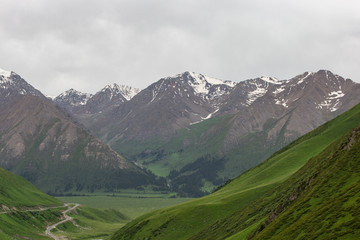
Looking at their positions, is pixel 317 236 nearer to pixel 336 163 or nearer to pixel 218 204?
pixel 336 163

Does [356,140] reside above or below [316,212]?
above

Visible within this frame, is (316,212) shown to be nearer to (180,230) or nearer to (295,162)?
(180,230)

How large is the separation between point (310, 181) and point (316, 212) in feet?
89.1

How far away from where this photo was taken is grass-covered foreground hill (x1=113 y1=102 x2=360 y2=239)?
67.7 meters

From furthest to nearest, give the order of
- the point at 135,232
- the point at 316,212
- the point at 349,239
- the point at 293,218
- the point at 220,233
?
the point at 135,232
the point at 220,233
the point at 293,218
the point at 316,212
the point at 349,239

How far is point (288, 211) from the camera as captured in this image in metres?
87.6

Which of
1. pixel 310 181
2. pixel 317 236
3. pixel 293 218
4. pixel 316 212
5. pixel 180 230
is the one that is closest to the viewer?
pixel 317 236

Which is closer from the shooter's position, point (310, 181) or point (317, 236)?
point (317, 236)

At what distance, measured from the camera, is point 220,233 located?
13312 cm

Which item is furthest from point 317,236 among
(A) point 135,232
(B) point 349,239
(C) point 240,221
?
(A) point 135,232

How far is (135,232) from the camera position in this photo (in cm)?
18662

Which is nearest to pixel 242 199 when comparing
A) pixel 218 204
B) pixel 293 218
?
pixel 218 204

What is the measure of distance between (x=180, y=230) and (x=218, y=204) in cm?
1801

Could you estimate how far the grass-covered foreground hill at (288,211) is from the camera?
6769cm
